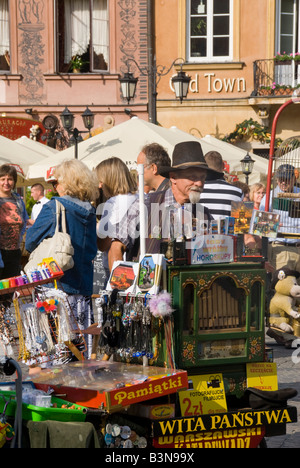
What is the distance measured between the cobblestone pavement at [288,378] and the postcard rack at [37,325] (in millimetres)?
1387

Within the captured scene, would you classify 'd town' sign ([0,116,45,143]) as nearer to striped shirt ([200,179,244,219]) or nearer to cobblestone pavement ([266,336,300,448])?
cobblestone pavement ([266,336,300,448])

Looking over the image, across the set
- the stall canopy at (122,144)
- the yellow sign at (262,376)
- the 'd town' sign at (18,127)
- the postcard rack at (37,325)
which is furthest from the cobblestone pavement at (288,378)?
the 'd town' sign at (18,127)

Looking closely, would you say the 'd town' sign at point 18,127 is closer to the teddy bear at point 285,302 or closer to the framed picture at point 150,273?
the teddy bear at point 285,302

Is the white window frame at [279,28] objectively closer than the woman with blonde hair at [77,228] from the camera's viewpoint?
No

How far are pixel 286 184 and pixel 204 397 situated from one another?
5523mm

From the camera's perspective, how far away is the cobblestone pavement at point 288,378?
523 centimetres

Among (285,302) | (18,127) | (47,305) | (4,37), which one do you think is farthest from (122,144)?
(4,37)

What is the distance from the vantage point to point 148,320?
4.44 meters

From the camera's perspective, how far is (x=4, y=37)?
20969 mm

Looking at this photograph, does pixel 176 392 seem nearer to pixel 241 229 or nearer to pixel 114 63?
pixel 241 229

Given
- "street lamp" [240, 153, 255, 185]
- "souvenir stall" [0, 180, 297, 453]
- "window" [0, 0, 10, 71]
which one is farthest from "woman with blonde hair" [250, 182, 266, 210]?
"window" [0, 0, 10, 71]
